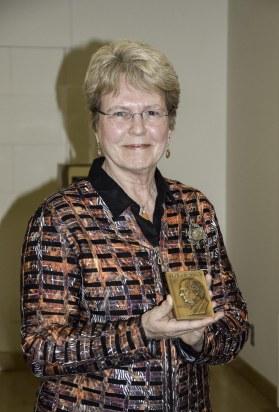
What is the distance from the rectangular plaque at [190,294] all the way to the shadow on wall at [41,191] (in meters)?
3.25

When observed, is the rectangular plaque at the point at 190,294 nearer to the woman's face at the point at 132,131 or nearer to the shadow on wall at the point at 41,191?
the woman's face at the point at 132,131

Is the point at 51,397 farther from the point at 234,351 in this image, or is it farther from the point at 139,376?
the point at 234,351

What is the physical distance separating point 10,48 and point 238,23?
4.94ft

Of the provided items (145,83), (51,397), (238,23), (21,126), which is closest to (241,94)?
(238,23)

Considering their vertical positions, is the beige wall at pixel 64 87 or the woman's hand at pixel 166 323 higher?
the beige wall at pixel 64 87

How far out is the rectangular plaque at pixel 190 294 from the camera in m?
1.42

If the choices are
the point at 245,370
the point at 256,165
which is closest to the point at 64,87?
the point at 256,165

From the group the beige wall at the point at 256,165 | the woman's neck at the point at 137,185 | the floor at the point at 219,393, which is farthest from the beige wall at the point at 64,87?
the woman's neck at the point at 137,185

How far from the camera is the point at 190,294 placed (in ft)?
4.79

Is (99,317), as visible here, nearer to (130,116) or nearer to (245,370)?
(130,116)

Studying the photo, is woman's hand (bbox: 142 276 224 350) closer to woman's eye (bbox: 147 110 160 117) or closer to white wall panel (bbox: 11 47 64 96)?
woman's eye (bbox: 147 110 160 117)

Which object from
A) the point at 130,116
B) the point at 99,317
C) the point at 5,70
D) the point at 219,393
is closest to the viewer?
the point at 99,317

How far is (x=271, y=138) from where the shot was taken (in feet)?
13.5

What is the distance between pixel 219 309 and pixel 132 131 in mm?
467
